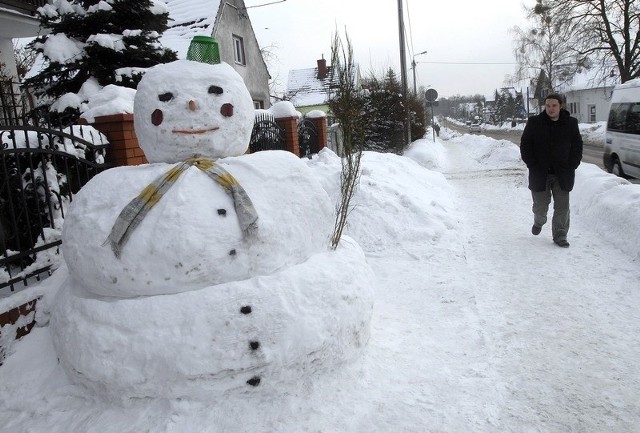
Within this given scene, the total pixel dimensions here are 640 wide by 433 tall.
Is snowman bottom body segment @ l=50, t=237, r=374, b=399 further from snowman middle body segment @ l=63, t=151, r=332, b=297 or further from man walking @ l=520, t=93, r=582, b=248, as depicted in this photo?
man walking @ l=520, t=93, r=582, b=248

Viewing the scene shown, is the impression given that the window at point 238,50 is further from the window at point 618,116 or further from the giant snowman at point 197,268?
the giant snowman at point 197,268

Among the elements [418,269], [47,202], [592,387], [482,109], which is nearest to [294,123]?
[418,269]

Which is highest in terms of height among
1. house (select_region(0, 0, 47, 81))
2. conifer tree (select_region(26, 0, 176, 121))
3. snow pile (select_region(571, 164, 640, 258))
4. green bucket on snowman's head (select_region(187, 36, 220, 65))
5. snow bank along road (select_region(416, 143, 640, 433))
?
house (select_region(0, 0, 47, 81))

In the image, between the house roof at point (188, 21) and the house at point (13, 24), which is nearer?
the house at point (13, 24)

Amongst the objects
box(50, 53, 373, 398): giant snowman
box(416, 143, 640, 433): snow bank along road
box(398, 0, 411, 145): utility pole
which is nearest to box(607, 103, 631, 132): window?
box(416, 143, 640, 433): snow bank along road

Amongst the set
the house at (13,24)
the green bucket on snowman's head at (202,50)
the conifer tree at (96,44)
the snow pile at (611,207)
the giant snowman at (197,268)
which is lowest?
the snow pile at (611,207)

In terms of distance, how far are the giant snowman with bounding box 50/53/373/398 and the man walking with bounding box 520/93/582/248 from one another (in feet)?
12.3

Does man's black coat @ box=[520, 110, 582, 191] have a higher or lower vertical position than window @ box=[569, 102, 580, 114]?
lower

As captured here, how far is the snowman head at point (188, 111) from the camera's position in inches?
113

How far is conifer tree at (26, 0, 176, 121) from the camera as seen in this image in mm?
7570

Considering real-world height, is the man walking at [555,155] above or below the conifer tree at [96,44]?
below

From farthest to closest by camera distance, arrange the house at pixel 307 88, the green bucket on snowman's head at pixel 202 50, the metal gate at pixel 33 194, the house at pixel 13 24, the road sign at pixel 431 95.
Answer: the house at pixel 307 88 < the road sign at pixel 431 95 < the house at pixel 13 24 < the metal gate at pixel 33 194 < the green bucket on snowman's head at pixel 202 50

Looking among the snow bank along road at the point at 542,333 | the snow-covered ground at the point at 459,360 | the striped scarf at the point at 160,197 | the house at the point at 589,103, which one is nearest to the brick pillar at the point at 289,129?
the snow-covered ground at the point at 459,360

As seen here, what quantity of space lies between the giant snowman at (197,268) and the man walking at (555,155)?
3.75m
